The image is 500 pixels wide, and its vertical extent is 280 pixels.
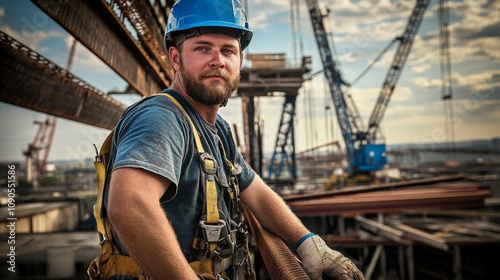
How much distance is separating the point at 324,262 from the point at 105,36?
131 inches

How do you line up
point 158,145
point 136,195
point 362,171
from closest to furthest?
point 136,195
point 158,145
point 362,171

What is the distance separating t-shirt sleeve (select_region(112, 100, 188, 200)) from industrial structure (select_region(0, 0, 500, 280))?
0.69 m

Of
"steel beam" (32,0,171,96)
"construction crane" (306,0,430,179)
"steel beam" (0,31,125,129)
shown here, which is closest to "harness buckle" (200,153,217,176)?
"steel beam" (32,0,171,96)

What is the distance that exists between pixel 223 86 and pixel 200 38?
0.28m

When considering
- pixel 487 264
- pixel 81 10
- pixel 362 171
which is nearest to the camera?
pixel 81 10

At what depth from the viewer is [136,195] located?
118 cm

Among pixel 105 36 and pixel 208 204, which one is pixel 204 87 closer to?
pixel 208 204

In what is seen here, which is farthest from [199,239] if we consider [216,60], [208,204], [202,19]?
[202,19]

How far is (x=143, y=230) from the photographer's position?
116 centimetres

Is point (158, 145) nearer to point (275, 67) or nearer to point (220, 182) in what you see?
point (220, 182)

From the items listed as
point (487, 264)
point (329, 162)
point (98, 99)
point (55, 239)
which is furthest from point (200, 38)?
point (329, 162)

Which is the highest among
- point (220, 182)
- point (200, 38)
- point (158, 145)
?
point (200, 38)

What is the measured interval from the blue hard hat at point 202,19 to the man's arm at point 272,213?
1.08 meters

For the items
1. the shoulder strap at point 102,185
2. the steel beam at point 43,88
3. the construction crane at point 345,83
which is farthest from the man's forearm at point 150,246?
the construction crane at point 345,83
